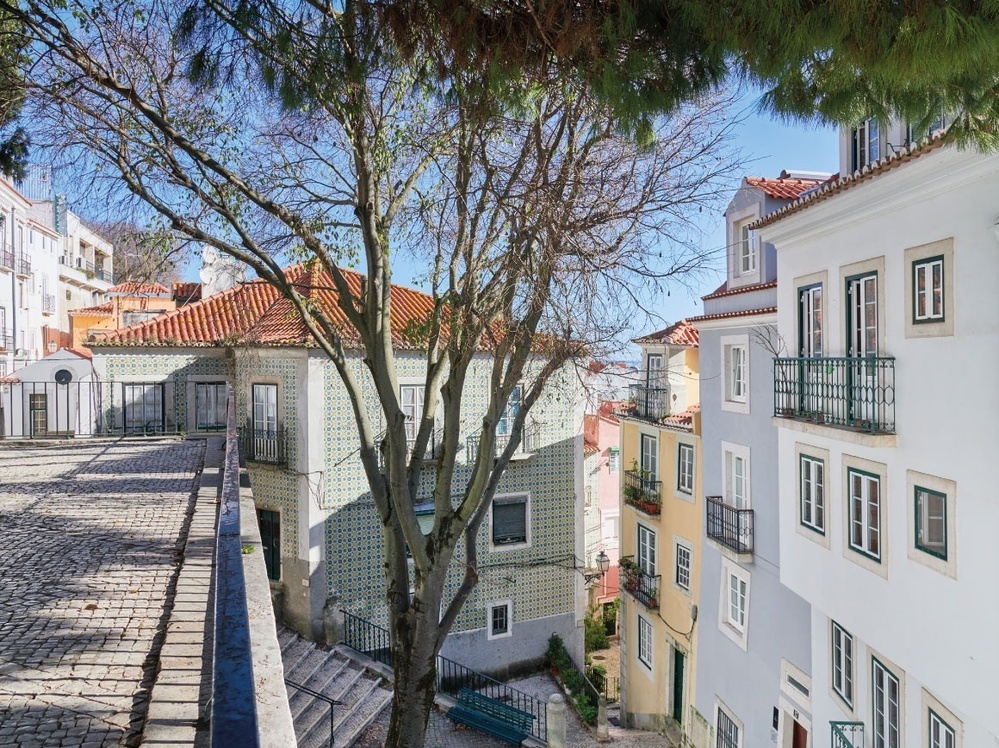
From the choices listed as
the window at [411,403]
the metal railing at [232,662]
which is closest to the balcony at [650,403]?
the window at [411,403]

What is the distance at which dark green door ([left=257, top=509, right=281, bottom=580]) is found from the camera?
1446cm

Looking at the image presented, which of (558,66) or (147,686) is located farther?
(558,66)

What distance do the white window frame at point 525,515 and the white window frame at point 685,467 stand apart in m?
3.37

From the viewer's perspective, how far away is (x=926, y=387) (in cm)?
662

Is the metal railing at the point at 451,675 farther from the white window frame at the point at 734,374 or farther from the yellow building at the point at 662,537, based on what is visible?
the white window frame at the point at 734,374

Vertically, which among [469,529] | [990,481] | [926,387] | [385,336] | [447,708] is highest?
[385,336]

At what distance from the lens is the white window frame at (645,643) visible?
16578 millimetres

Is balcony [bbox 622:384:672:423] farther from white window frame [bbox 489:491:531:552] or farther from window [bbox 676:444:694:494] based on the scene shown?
white window frame [bbox 489:491:531:552]

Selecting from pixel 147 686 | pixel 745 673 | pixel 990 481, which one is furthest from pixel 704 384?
pixel 147 686

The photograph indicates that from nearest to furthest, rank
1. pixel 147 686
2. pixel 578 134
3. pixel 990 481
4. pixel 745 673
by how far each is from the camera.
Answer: pixel 147 686, pixel 990 481, pixel 578 134, pixel 745 673

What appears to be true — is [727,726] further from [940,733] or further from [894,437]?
[894,437]

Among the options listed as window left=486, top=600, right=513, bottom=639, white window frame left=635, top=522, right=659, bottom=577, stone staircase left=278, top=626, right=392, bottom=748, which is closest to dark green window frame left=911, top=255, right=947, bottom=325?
stone staircase left=278, top=626, right=392, bottom=748

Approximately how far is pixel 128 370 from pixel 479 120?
1231 cm

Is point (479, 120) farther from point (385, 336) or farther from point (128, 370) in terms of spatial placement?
point (128, 370)
